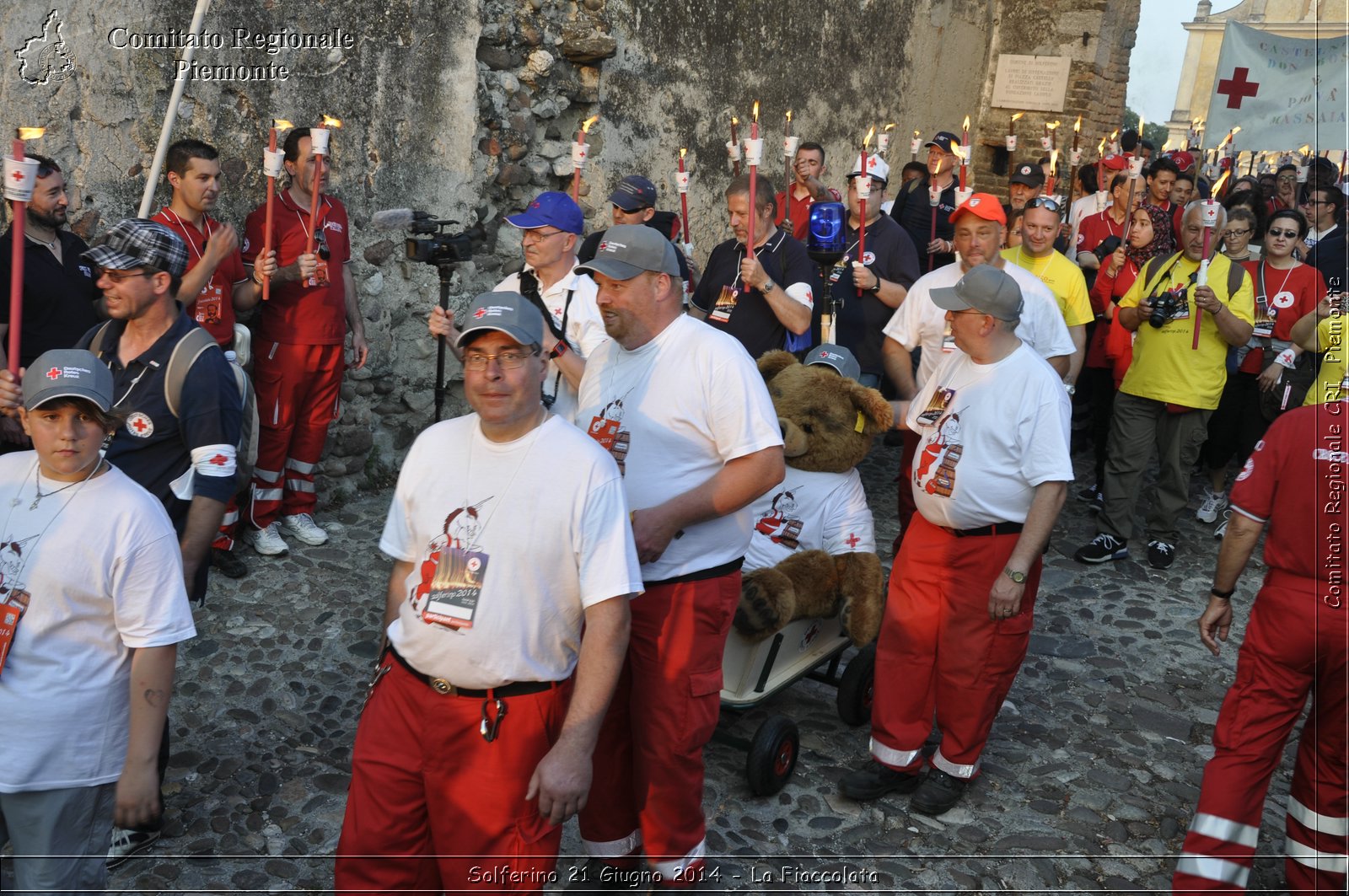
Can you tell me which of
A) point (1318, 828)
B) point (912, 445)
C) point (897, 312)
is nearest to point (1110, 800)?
point (1318, 828)

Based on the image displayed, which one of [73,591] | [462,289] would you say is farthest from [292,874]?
[462,289]

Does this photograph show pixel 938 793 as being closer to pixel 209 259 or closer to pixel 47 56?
pixel 209 259

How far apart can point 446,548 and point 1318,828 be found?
3.15 m

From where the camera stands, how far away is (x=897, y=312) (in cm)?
626

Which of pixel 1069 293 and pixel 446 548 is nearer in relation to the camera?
pixel 446 548

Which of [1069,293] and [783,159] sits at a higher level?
[783,159]

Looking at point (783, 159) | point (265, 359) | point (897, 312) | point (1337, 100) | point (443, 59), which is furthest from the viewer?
point (783, 159)

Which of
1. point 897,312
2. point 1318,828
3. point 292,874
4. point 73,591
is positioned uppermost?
point 897,312

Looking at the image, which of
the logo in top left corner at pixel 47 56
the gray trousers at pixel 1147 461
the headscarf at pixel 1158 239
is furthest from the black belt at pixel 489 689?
the headscarf at pixel 1158 239

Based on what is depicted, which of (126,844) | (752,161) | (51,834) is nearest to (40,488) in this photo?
(51,834)

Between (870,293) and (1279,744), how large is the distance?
169 inches

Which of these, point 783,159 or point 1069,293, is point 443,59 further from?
point 783,159

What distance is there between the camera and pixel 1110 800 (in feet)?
16.2

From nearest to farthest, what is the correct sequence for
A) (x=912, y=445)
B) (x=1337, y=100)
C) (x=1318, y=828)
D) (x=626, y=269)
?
(x=626, y=269) → (x=1318, y=828) → (x=912, y=445) → (x=1337, y=100)
